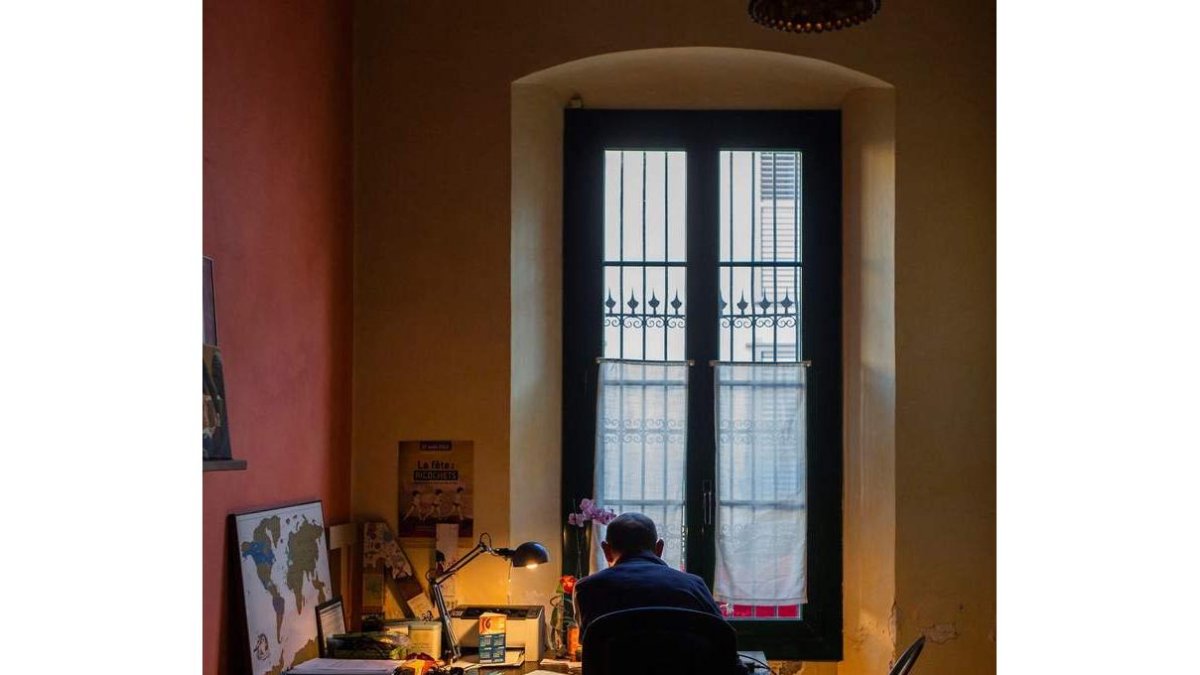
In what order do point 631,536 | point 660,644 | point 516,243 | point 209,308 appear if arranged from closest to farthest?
1. point 209,308
2. point 660,644
3. point 631,536
4. point 516,243

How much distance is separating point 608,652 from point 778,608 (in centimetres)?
220

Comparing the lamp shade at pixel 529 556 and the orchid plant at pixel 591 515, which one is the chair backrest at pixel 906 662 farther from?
the orchid plant at pixel 591 515

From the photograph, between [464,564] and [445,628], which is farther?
[464,564]

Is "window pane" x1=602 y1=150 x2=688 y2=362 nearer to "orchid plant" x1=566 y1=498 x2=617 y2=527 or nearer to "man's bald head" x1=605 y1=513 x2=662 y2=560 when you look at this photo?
"orchid plant" x1=566 y1=498 x2=617 y2=527

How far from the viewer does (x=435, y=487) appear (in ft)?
14.4

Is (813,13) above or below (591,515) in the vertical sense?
above

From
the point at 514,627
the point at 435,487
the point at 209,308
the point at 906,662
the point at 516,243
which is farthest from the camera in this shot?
the point at 516,243

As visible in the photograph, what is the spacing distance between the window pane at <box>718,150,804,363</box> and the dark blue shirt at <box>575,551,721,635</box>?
1646mm

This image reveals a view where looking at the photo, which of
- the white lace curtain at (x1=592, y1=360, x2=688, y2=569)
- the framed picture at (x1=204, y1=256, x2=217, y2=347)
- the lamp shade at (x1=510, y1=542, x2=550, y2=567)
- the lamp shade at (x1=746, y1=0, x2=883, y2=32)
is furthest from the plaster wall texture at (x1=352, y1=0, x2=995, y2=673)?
the framed picture at (x1=204, y1=256, x2=217, y2=347)

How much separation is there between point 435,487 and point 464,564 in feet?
1.08

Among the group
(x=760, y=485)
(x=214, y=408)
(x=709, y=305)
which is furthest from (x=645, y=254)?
(x=214, y=408)

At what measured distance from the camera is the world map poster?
9.93 feet

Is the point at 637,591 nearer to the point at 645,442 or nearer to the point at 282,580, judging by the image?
the point at 282,580
